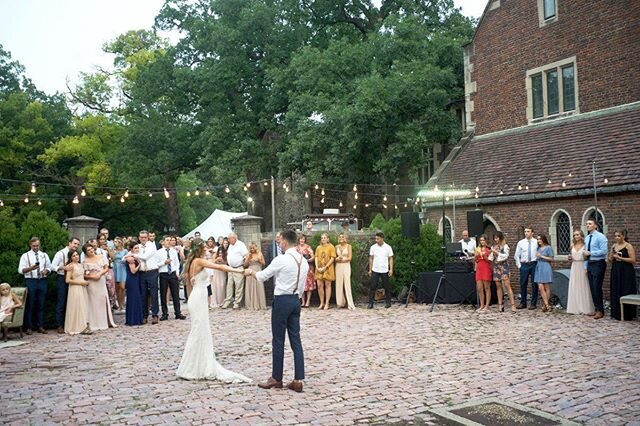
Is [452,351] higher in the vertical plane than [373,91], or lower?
lower

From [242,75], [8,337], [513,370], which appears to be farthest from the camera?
[242,75]

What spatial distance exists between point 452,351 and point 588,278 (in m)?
5.47

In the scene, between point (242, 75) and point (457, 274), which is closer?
point (457, 274)

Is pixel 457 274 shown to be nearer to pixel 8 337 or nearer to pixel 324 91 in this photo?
pixel 8 337

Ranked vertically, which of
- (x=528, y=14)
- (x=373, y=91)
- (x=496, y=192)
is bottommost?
(x=496, y=192)

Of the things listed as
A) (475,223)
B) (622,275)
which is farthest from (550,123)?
(622,275)

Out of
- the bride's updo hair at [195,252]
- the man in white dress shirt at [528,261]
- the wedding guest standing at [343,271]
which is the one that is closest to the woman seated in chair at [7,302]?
the bride's updo hair at [195,252]

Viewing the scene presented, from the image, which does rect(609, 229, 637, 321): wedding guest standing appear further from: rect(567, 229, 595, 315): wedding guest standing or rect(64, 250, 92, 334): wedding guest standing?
rect(64, 250, 92, 334): wedding guest standing

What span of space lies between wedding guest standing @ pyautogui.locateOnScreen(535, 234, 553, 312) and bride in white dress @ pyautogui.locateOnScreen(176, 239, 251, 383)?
8711 mm

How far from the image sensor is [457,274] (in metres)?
15.2

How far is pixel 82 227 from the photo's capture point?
51.4 feet

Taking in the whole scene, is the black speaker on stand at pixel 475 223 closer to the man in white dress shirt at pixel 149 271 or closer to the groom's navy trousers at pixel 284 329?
the man in white dress shirt at pixel 149 271

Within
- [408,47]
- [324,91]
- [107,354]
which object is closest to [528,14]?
[408,47]

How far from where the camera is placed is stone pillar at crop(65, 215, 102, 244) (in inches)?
613
